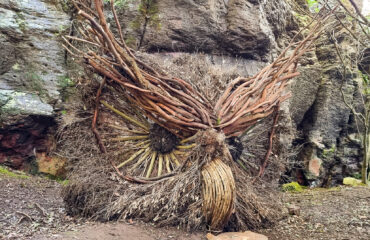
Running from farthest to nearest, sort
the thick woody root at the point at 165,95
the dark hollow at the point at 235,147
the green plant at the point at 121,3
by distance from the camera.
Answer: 1. the green plant at the point at 121,3
2. the dark hollow at the point at 235,147
3. the thick woody root at the point at 165,95

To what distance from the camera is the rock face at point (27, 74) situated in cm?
561

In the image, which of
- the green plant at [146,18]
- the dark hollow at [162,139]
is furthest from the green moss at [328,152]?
the dark hollow at [162,139]

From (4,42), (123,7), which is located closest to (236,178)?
(123,7)

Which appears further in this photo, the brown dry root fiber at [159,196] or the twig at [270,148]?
the twig at [270,148]

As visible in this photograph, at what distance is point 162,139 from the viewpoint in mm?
3393

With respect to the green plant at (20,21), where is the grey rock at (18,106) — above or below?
below

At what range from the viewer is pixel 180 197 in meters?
2.79

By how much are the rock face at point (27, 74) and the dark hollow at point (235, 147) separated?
3.63 meters

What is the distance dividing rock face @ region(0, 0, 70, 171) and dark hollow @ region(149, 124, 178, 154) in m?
3.12

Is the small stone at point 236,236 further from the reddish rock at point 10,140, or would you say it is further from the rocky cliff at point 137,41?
the reddish rock at point 10,140

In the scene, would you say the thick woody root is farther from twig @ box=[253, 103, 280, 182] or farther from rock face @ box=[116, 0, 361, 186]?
rock face @ box=[116, 0, 361, 186]

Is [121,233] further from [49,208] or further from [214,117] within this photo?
[49,208]

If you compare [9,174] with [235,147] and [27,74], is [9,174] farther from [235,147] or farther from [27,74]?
[235,147]

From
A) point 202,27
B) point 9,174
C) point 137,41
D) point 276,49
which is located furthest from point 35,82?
point 276,49
